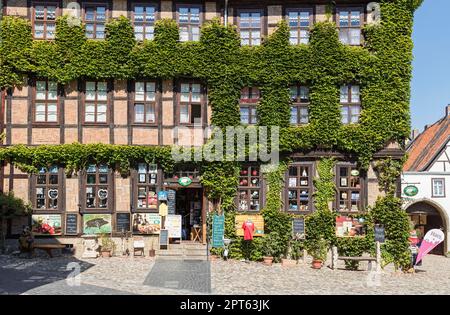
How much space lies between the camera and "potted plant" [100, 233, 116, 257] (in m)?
21.0

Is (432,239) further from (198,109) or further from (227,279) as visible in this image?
(198,109)

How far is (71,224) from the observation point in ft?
70.4

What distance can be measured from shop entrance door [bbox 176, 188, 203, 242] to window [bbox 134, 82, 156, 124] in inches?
139

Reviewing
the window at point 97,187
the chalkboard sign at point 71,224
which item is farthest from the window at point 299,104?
the chalkboard sign at point 71,224

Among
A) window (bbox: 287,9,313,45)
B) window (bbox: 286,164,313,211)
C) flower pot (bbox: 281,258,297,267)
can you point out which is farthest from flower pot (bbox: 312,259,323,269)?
window (bbox: 287,9,313,45)

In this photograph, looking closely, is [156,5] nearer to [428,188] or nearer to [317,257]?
[317,257]

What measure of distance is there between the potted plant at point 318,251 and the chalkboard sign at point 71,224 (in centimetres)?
867

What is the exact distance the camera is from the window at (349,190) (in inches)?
859

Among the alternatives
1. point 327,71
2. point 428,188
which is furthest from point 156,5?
point 428,188

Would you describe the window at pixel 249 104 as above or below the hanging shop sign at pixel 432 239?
above

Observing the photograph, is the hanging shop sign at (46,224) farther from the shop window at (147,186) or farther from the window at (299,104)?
the window at (299,104)

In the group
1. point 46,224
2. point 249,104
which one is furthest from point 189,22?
point 46,224

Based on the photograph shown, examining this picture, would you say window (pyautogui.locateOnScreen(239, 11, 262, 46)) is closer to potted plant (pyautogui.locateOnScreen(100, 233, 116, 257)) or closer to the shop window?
the shop window

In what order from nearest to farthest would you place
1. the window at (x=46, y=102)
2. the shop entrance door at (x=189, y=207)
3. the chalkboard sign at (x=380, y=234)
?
1. the chalkboard sign at (x=380, y=234)
2. the window at (x=46, y=102)
3. the shop entrance door at (x=189, y=207)
